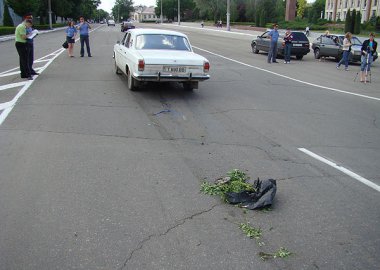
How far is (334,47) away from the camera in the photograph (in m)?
23.1

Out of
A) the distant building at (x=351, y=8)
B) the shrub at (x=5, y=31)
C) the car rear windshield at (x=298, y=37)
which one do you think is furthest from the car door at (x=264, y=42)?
the distant building at (x=351, y=8)

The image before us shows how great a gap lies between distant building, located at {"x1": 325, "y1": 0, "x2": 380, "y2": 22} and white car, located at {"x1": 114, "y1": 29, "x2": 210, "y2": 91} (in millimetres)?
65931

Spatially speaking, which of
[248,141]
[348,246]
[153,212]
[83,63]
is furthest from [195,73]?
[83,63]

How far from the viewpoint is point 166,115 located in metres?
8.84

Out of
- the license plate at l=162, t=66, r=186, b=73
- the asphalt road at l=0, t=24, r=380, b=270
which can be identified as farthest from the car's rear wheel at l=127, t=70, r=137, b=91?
the license plate at l=162, t=66, r=186, b=73

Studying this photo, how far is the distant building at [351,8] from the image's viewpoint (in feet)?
258

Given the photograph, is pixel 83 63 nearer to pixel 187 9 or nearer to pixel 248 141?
pixel 248 141

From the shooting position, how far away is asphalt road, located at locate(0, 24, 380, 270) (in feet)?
12.0

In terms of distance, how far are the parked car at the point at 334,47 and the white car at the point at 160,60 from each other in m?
13.6

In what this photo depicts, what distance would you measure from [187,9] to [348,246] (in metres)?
145

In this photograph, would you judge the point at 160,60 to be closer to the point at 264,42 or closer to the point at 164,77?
the point at 164,77

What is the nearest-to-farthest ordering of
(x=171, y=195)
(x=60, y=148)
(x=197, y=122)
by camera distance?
(x=171, y=195) < (x=60, y=148) < (x=197, y=122)

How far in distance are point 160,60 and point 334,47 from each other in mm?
16058

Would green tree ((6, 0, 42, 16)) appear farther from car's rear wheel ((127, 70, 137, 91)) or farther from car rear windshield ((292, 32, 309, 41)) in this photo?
car's rear wheel ((127, 70, 137, 91))
